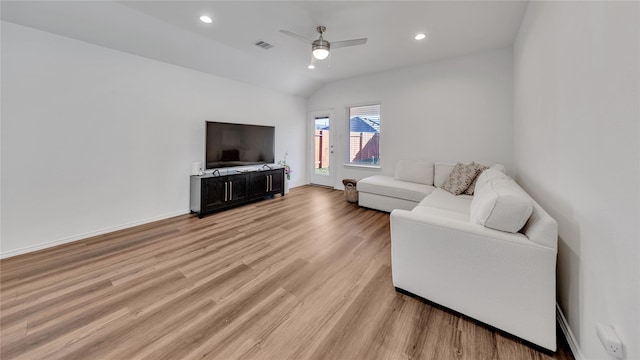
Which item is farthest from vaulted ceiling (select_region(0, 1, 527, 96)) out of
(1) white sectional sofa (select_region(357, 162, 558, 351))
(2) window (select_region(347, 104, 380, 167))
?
(1) white sectional sofa (select_region(357, 162, 558, 351))

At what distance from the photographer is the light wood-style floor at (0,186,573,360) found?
52.4 inches

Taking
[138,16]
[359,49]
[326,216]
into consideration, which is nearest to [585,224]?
[326,216]

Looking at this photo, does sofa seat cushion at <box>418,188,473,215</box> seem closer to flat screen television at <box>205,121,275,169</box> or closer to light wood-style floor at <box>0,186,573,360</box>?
light wood-style floor at <box>0,186,573,360</box>

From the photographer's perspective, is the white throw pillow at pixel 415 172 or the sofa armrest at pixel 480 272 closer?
the sofa armrest at pixel 480 272

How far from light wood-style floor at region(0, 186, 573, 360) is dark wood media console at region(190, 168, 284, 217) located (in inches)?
37.4

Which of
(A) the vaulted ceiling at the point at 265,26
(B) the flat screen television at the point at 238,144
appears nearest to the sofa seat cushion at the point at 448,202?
(A) the vaulted ceiling at the point at 265,26

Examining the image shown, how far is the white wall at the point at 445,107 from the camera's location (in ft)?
12.1

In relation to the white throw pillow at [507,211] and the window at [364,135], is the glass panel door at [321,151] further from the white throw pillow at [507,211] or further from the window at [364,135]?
the white throw pillow at [507,211]

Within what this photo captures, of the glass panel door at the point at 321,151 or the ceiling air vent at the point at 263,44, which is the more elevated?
the ceiling air vent at the point at 263,44

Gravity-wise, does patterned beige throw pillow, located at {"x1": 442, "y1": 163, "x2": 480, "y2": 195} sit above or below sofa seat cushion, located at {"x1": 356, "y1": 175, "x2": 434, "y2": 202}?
above

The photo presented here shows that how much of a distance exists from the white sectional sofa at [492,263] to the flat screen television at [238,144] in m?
3.41

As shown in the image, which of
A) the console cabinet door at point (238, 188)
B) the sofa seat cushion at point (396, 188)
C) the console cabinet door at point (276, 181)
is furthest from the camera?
the console cabinet door at point (276, 181)

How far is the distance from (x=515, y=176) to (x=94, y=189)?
19.4ft

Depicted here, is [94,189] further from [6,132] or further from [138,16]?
[138,16]
